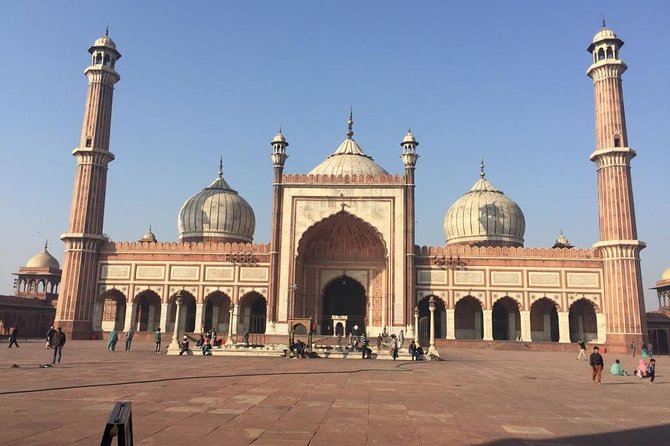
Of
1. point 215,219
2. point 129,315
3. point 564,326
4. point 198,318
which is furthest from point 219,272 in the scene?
point 564,326

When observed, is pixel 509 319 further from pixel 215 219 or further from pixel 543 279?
pixel 215 219

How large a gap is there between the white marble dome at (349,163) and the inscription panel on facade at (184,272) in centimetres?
1060

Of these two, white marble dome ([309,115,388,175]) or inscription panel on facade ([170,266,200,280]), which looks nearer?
inscription panel on facade ([170,266,200,280])

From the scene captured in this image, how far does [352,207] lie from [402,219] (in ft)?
9.60

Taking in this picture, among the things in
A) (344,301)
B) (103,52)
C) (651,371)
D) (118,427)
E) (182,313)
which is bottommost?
(651,371)

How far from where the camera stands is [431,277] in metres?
30.1

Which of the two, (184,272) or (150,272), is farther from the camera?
(150,272)

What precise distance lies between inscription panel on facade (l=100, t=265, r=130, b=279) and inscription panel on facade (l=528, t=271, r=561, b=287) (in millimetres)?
23395

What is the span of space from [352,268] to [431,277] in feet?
15.5

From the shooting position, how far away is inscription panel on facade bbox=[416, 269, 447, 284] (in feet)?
98.7

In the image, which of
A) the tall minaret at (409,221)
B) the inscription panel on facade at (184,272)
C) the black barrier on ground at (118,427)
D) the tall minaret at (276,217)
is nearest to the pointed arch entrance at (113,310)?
the inscription panel on facade at (184,272)

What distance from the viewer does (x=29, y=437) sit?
5.29 meters

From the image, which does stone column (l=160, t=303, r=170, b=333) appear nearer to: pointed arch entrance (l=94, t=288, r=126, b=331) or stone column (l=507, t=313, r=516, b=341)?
pointed arch entrance (l=94, t=288, r=126, b=331)

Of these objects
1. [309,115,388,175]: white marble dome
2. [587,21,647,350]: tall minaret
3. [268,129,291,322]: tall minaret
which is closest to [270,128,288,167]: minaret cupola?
[268,129,291,322]: tall minaret
